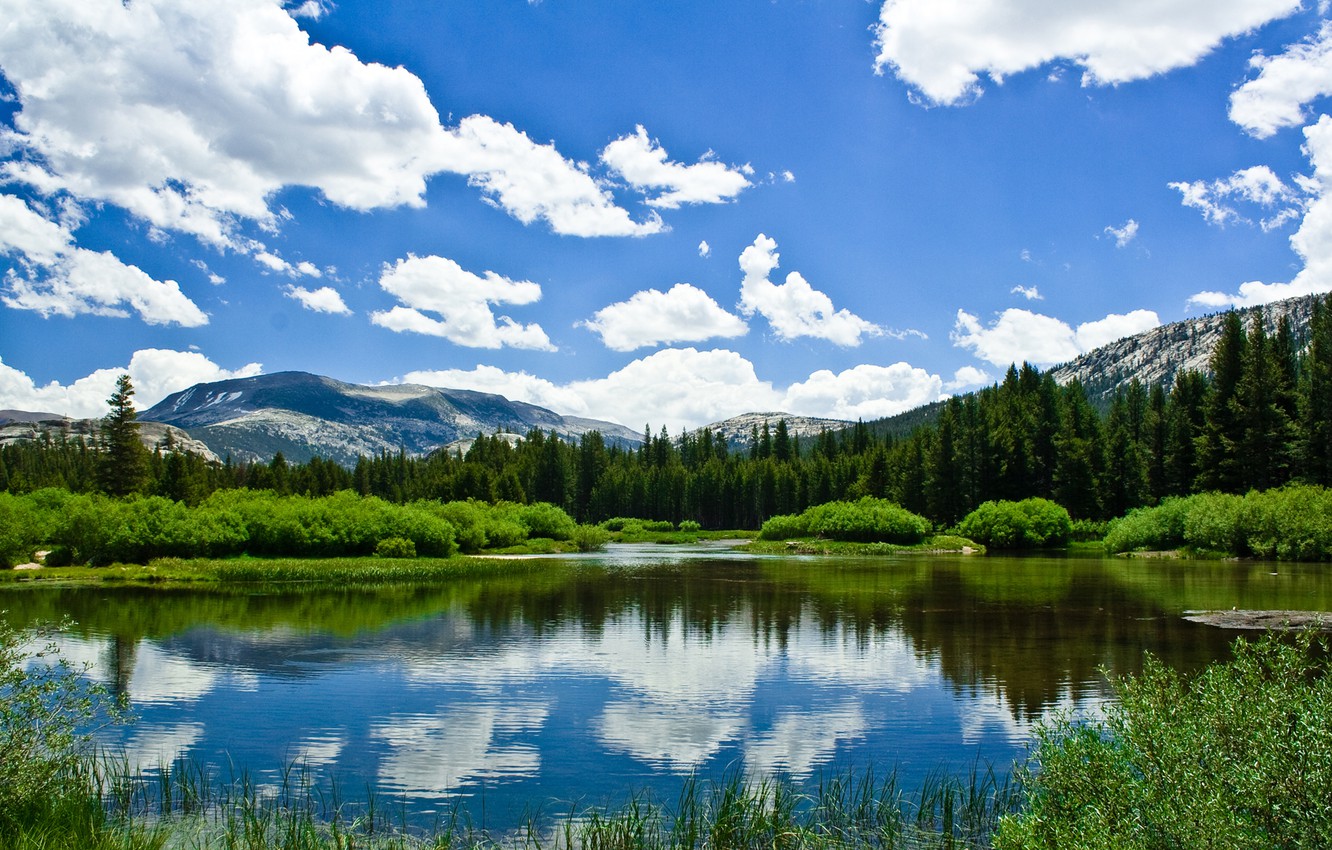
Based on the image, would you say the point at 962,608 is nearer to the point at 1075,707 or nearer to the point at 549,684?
the point at 1075,707

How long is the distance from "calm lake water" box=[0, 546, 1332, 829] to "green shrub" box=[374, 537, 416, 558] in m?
20.5

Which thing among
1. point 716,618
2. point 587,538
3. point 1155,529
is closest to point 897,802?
point 716,618

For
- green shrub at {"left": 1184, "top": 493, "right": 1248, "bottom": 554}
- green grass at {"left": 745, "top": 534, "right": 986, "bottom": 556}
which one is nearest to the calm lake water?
green shrub at {"left": 1184, "top": 493, "right": 1248, "bottom": 554}

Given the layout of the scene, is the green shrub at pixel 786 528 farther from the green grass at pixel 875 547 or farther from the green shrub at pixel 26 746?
the green shrub at pixel 26 746

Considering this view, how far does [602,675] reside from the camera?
78.1ft

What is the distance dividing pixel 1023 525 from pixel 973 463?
18.1 m

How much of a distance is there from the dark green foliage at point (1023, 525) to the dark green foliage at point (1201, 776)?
302ft

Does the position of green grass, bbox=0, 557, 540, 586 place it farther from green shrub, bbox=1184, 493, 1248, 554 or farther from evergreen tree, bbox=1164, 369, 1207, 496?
evergreen tree, bbox=1164, 369, 1207, 496

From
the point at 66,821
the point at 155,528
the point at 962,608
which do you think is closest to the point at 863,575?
the point at 962,608

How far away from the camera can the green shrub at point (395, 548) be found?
6800 centimetres

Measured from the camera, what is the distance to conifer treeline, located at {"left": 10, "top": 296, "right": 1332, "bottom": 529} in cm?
8531

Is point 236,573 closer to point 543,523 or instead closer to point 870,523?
point 543,523

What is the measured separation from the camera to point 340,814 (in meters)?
12.5

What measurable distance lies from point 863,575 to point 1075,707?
4238cm
